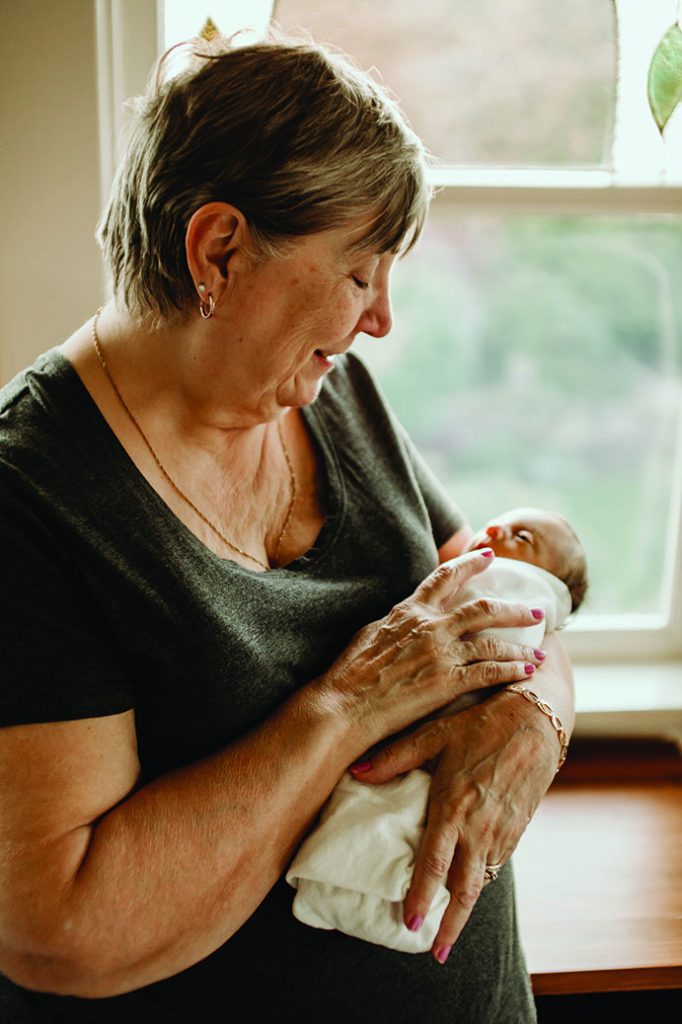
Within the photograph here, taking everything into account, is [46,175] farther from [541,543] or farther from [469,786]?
[469,786]

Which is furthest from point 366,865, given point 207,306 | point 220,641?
point 207,306

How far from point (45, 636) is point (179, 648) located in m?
0.15

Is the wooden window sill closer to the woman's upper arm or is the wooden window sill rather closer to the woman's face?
the woman's upper arm

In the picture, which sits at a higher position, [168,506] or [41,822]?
[168,506]

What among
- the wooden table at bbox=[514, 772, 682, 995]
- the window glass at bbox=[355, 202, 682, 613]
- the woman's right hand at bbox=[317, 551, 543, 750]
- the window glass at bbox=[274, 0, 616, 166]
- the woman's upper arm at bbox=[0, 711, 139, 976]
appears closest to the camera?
the woman's upper arm at bbox=[0, 711, 139, 976]

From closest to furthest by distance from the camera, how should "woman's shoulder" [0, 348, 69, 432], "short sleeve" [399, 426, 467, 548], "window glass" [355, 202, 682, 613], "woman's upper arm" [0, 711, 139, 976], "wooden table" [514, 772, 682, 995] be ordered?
1. "woman's upper arm" [0, 711, 139, 976]
2. "woman's shoulder" [0, 348, 69, 432]
3. "wooden table" [514, 772, 682, 995]
4. "short sleeve" [399, 426, 467, 548]
5. "window glass" [355, 202, 682, 613]

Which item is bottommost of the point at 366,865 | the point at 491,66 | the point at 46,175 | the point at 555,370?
the point at 366,865

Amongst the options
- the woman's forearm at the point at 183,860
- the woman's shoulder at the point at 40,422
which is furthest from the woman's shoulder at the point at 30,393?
the woman's forearm at the point at 183,860

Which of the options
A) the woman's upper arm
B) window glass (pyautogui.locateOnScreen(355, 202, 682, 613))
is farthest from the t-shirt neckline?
window glass (pyautogui.locateOnScreen(355, 202, 682, 613))

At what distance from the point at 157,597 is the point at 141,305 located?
14.2 inches

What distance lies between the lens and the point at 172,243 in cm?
101

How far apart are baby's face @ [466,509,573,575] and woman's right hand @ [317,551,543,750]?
14 centimetres

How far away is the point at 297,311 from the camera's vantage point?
3.42 feet

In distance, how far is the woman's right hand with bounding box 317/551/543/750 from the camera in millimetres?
1066
